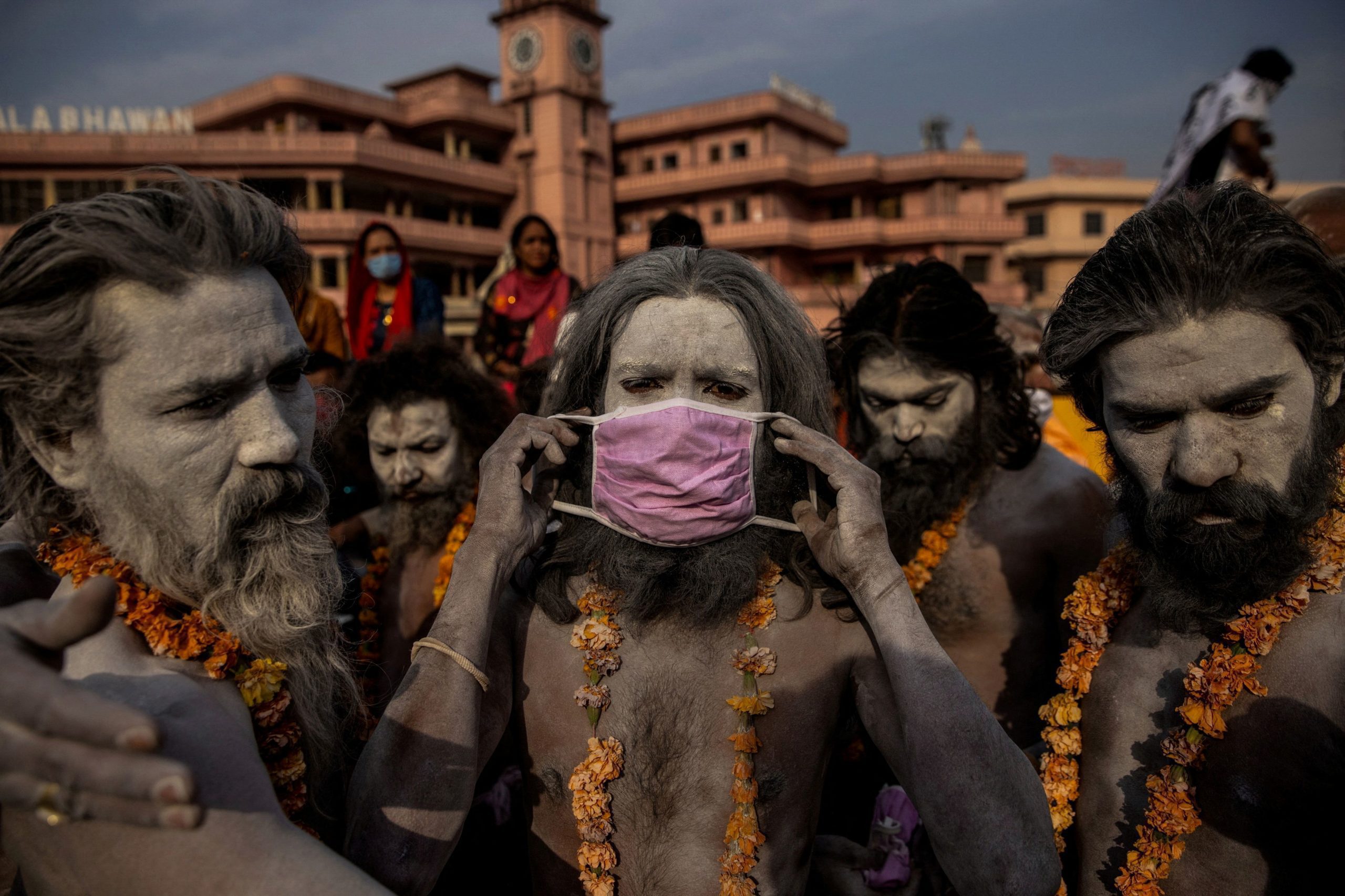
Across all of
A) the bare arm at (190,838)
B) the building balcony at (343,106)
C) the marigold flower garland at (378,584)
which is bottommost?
the marigold flower garland at (378,584)

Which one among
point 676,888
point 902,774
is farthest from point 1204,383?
point 676,888

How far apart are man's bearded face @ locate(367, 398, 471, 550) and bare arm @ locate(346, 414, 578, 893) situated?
2235 millimetres

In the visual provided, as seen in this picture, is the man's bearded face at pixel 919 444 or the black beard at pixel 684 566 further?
the man's bearded face at pixel 919 444

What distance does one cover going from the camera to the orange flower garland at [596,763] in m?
2.27

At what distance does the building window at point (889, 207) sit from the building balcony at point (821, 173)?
945 mm

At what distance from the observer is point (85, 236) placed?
1641 mm

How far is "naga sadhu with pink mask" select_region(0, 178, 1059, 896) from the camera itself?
174 centimetres

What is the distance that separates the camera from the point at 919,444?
411 centimetres

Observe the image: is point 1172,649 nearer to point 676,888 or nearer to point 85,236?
point 676,888

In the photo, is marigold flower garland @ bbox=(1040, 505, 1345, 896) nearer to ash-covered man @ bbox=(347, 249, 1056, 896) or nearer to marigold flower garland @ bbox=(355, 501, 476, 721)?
ash-covered man @ bbox=(347, 249, 1056, 896)

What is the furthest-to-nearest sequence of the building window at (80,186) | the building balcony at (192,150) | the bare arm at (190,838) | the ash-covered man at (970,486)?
the building window at (80,186) → the building balcony at (192,150) → the ash-covered man at (970,486) → the bare arm at (190,838)

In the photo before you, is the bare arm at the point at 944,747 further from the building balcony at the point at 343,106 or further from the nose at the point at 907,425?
the building balcony at the point at 343,106

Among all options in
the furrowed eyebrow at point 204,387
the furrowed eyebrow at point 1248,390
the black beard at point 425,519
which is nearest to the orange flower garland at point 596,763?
the furrowed eyebrow at point 204,387

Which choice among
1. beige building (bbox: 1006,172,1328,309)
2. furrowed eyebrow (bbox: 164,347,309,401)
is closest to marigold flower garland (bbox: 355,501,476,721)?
furrowed eyebrow (bbox: 164,347,309,401)
